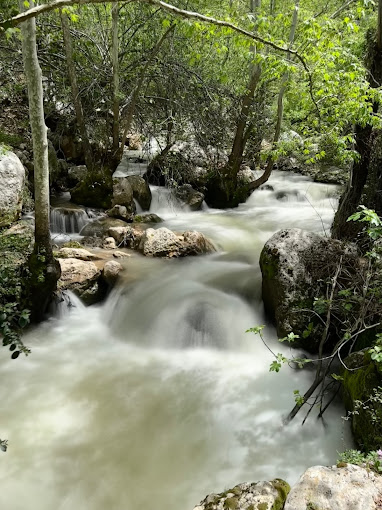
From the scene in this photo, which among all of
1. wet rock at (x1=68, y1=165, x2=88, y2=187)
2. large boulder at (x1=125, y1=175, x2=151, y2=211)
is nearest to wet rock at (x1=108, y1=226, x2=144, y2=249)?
large boulder at (x1=125, y1=175, x2=151, y2=211)

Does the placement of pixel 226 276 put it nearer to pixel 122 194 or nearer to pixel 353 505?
pixel 122 194

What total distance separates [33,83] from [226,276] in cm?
437

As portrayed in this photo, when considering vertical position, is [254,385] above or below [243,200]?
below

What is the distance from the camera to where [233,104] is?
371 inches

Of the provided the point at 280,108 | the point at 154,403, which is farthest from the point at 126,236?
the point at 280,108

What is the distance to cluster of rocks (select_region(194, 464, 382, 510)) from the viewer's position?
1.81 metres

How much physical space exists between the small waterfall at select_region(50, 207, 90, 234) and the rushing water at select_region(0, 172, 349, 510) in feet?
8.09

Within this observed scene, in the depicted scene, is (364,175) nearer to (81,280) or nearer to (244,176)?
(81,280)

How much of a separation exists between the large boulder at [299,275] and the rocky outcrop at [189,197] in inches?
237

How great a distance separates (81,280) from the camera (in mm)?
6332

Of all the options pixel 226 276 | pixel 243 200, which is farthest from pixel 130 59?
pixel 226 276

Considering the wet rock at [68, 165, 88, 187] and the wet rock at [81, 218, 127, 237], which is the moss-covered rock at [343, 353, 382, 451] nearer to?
the wet rock at [81, 218, 127, 237]

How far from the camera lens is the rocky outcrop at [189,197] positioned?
1140cm

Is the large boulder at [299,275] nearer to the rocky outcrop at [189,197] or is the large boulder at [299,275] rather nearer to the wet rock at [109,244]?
the wet rock at [109,244]
